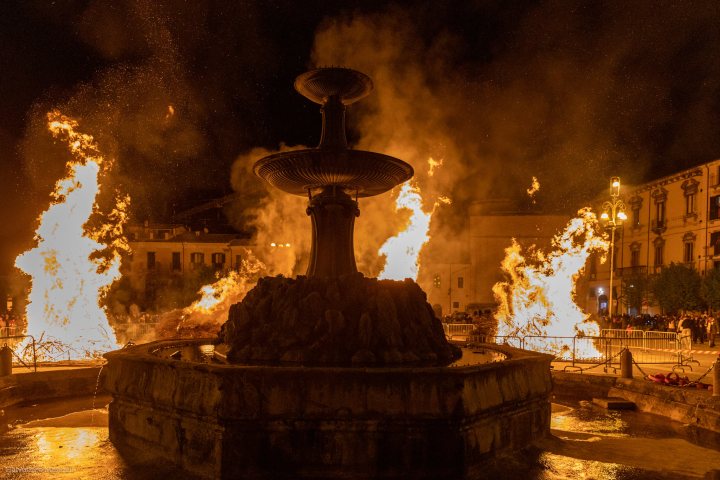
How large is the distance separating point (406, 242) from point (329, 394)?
87.6ft

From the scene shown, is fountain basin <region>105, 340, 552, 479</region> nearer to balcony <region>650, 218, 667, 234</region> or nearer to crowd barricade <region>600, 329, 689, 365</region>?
crowd barricade <region>600, 329, 689, 365</region>

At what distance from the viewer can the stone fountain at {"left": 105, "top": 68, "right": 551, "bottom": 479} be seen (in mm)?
5117

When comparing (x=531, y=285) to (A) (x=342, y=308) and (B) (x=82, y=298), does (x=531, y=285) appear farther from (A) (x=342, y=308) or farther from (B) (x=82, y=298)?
(A) (x=342, y=308)

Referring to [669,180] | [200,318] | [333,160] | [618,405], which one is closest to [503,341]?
[618,405]

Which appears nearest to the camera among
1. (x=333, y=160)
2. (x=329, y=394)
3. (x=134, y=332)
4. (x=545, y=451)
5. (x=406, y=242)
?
(x=329, y=394)

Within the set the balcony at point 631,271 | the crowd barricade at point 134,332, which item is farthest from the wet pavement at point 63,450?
the balcony at point 631,271

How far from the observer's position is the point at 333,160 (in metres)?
8.96

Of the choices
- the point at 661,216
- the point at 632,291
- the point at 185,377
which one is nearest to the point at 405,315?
the point at 185,377

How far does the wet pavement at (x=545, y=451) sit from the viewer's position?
18.0 ft

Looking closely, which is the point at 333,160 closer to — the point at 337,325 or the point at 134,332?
the point at 337,325

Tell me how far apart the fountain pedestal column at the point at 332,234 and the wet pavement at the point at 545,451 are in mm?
4002

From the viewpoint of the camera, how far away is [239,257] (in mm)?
52062

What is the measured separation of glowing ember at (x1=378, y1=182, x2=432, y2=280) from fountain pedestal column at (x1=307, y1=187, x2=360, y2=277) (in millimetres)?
19977

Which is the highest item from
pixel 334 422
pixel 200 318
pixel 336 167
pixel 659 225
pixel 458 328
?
pixel 659 225
